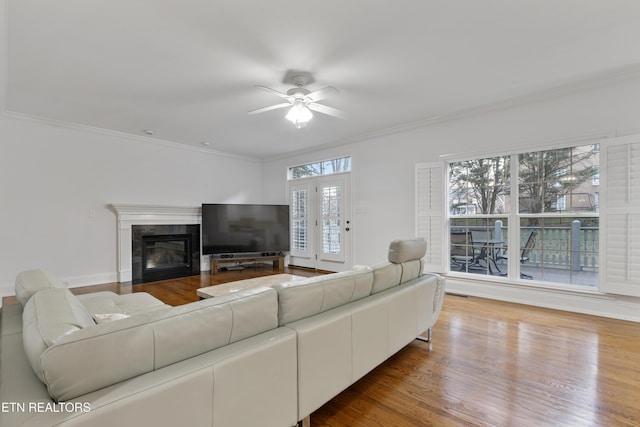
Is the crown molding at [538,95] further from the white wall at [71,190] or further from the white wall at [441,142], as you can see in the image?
the white wall at [71,190]

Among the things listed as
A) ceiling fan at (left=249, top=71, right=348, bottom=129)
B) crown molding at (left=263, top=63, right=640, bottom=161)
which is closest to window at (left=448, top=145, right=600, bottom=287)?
crown molding at (left=263, top=63, right=640, bottom=161)

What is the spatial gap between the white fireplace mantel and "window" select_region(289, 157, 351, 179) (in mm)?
2507

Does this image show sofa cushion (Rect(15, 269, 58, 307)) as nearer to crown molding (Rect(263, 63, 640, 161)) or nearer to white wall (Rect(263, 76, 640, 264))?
white wall (Rect(263, 76, 640, 264))

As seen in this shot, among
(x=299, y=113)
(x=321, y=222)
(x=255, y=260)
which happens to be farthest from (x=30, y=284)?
(x=321, y=222)

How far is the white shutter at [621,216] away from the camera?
3051 millimetres

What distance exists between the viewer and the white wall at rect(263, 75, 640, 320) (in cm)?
325

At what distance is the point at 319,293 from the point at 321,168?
479 centimetres

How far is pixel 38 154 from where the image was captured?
4328mm

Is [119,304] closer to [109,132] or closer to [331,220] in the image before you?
[109,132]

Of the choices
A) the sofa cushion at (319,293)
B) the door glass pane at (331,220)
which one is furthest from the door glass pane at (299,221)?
the sofa cushion at (319,293)

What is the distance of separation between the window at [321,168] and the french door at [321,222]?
12 cm

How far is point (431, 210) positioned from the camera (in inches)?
175

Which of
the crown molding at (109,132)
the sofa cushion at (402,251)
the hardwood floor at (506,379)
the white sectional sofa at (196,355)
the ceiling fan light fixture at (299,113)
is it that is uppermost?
the crown molding at (109,132)

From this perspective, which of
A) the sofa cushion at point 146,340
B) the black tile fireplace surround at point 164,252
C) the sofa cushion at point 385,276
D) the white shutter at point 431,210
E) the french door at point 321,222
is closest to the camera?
the sofa cushion at point 146,340
